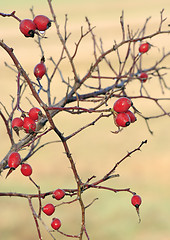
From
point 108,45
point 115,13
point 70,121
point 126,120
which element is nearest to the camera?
point 126,120

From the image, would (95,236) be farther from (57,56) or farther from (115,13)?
(115,13)

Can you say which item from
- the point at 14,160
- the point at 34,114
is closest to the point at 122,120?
the point at 34,114

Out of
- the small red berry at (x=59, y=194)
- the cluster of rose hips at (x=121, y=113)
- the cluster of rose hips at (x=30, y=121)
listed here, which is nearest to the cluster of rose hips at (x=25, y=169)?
the small red berry at (x=59, y=194)

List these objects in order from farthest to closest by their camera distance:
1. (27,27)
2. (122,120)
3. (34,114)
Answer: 1. (27,27)
2. (34,114)
3. (122,120)

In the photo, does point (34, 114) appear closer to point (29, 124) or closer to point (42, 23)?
point (29, 124)

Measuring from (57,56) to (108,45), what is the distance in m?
4.15

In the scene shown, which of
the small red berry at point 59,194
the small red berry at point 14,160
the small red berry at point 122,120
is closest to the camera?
the small red berry at point 122,120

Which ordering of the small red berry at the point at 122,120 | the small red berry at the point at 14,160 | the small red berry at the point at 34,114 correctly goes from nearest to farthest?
the small red berry at the point at 122,120
the small red berry at the point at 34,114
the small red berry at the point at 14,160

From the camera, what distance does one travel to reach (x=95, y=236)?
11875 millimetres

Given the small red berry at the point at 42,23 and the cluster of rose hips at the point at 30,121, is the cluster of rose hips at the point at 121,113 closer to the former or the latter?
the cluster of rose hips at the point at 30,121

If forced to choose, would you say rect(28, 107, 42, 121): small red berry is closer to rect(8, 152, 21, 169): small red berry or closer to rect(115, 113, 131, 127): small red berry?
rect(8, 152, 21, 169): small red berry

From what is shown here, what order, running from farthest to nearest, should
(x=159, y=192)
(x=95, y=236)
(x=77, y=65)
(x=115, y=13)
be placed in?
(x=115, y=13) < (x=77, y=65) < (x=159, y=192) < (x=95, y=236)

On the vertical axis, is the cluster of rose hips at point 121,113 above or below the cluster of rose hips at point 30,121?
below

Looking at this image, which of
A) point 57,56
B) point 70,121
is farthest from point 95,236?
point 57,56
